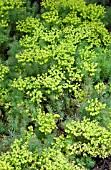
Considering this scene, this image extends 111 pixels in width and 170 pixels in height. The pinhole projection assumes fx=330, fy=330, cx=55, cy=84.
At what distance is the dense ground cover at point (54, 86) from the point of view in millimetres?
3473

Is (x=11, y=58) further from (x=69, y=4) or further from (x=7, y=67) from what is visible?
(x=69, y=4)

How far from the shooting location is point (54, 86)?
3844mm

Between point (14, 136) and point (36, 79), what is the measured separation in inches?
29.1

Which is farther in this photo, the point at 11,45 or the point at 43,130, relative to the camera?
the point at 11,45

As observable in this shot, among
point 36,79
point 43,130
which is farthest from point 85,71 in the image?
point 43,130

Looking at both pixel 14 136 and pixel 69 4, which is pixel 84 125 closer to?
pixel 14 136

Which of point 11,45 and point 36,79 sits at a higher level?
point 11,45

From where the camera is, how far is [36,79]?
155 inches

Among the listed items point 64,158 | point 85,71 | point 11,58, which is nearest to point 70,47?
point 85,71

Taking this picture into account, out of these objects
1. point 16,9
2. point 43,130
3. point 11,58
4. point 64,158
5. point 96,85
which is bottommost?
point 64,158

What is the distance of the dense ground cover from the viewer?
3473 millimetres

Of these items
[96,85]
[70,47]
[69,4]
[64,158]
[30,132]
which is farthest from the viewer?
[69,4]

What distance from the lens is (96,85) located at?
12.9 feet

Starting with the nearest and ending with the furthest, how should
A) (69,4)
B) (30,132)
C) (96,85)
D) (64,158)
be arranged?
(64,158) < (30,132) < (96,85) < (69,4)
